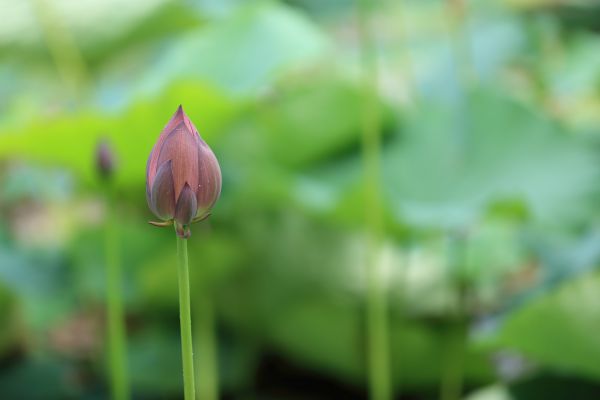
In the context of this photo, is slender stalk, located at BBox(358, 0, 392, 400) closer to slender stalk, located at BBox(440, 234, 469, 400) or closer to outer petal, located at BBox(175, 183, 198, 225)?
slender stalk, located at BBox(440, 234, 469, 400)

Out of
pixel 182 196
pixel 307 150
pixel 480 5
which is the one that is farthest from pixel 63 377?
pixel 480 5

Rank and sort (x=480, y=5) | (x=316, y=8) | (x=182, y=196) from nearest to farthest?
(x=182, y=196), (x=316, y=8), (x=480, y=5)

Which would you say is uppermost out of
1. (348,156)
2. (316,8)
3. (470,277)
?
(316,8)

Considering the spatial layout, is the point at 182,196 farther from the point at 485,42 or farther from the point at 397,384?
the point at 485,42

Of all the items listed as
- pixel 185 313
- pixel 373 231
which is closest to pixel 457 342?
pixel 373 231

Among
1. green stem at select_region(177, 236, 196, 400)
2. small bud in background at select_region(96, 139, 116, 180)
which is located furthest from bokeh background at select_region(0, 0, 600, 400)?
green stem at select_region(177, 236, 196, 400)
